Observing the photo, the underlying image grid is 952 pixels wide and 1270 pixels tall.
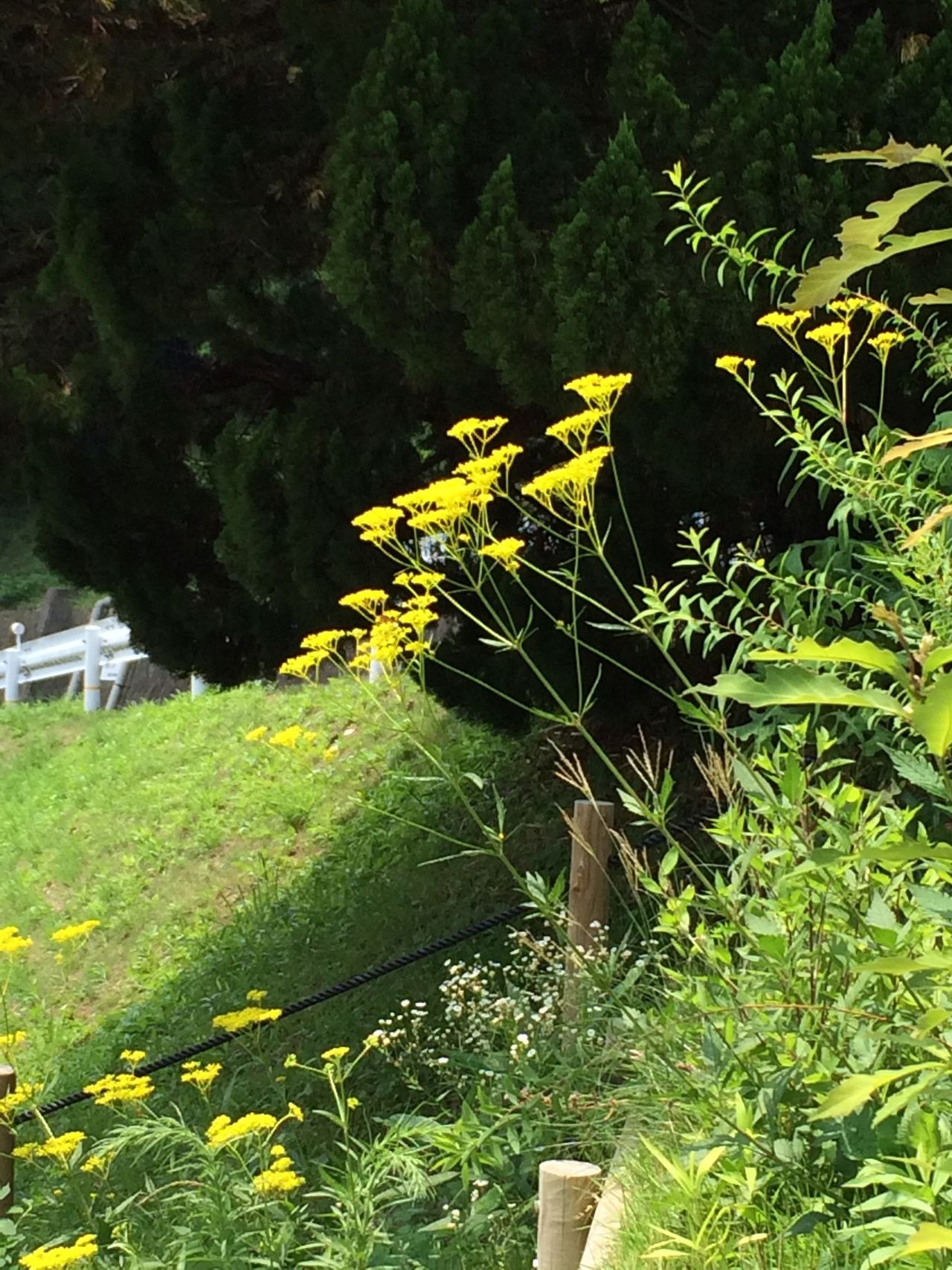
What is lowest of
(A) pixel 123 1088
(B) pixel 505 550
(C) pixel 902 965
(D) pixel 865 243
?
(A) pixel 123 1088

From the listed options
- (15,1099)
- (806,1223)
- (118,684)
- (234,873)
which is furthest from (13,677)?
(806,1223)

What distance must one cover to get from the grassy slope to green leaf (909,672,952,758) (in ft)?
11.4

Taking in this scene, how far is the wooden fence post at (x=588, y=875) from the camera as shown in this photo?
3.06 metres

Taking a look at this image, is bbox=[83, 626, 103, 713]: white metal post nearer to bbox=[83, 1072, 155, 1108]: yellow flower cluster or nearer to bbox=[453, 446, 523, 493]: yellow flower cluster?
bbox=[83, 1072, 155, 1108]: yellow flower cluster

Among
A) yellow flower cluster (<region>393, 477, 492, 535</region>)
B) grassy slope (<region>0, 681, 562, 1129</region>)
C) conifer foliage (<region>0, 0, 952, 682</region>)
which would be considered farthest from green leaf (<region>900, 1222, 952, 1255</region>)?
grassy slope (<region>0, 681, 562, 1129</region>)

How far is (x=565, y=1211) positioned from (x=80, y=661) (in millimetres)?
13371

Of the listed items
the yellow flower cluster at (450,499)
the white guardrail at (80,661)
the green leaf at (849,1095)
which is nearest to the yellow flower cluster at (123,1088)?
the yellow flower cluster at (450,499)

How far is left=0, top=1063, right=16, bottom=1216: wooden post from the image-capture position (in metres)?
3.12

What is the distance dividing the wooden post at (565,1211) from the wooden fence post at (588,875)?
2.73 feet

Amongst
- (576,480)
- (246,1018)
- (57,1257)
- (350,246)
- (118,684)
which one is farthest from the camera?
(118,684)

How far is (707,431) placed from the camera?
4281 mm

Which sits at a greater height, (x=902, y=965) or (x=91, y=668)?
(x=902, y=965)

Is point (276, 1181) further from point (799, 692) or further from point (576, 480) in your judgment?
point (799, 692)

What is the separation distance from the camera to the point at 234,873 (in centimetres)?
738
